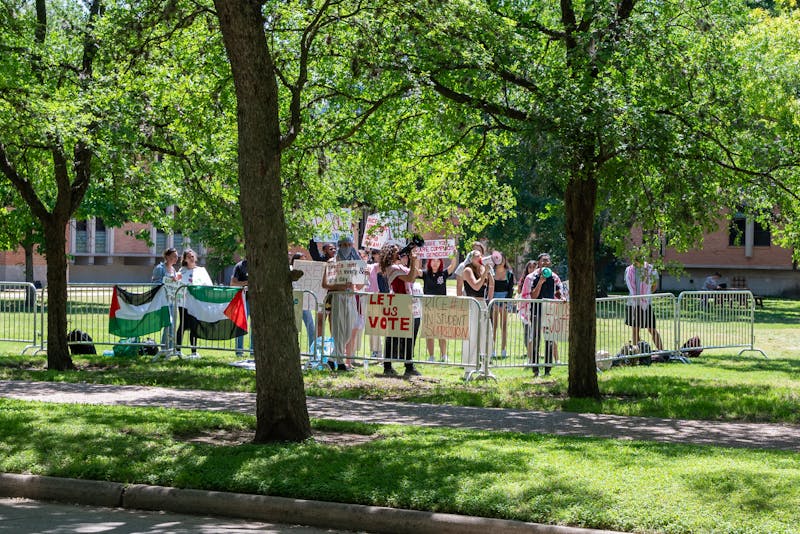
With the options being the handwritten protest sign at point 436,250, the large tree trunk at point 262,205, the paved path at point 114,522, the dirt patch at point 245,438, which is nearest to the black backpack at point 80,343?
the handwritten protest sign at point 436,250

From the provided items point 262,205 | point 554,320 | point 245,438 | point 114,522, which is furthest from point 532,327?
point 114,522

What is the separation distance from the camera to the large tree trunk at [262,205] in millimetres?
9281

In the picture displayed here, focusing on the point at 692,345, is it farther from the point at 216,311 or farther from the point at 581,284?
the point at 216,311

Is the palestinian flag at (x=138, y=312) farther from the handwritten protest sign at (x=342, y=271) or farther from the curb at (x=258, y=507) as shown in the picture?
the curb at (x=258, y=507)

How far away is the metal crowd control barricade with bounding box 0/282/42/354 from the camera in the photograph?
18672 millimetres

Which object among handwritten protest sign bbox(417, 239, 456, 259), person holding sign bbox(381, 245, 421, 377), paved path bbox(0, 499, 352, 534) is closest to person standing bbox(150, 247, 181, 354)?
person holding sign bbox(381, 245, 421, 377)

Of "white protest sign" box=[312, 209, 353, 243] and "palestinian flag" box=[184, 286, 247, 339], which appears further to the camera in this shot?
"white protest sign" box=[312, 209, 353, 243]

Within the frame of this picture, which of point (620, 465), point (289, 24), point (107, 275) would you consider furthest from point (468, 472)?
point (107, 275)

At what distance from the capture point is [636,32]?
1246 centimetres

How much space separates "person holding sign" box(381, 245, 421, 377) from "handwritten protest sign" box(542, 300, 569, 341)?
203cm

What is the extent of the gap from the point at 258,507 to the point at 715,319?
47.8 ft

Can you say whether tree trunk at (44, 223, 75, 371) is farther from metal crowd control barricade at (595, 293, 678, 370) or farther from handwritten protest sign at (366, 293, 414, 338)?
metal crowd control barricade at (595, 293, 678, 370)

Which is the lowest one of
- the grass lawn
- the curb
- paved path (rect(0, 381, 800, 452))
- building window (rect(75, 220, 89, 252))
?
the curb

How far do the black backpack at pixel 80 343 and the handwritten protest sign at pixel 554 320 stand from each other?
315 inches
